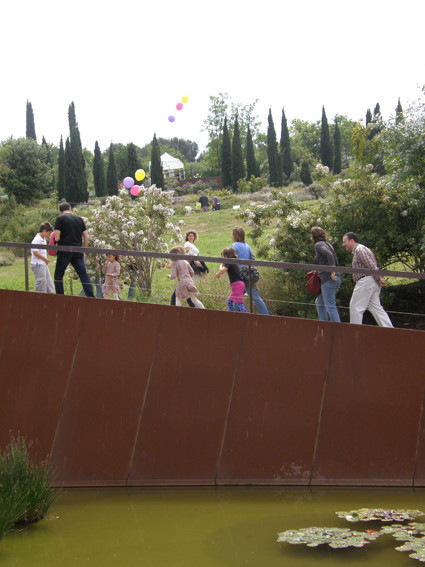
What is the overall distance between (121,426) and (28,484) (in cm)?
194

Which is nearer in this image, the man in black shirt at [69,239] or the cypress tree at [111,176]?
the man in black shirt at [69,239]

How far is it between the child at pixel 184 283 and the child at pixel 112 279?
0.70m

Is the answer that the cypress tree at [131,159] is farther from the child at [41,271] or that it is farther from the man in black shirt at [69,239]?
the child at [41,271]

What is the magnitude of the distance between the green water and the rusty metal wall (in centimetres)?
27

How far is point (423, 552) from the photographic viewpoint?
19.3 ft

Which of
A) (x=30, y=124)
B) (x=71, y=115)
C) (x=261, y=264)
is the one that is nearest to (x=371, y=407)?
(x=261, y=264)

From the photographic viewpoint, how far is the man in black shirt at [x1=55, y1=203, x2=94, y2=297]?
952cm

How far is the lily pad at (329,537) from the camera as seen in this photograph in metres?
6.26

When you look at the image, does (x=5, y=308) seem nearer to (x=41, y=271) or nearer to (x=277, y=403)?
(x=41, y=271)

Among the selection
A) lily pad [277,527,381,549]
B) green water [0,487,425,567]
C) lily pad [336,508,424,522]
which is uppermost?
lily pad [336,508,424,522]

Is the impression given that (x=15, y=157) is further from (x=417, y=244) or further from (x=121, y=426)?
(x=121, y=426)

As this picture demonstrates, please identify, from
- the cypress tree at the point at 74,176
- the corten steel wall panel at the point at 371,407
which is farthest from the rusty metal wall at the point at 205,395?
the cypress tree at the point at 74,176

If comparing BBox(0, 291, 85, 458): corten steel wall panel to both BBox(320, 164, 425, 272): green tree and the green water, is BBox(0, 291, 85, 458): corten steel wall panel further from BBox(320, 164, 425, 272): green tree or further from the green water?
BBox(320, 164, 425, 272): green tree

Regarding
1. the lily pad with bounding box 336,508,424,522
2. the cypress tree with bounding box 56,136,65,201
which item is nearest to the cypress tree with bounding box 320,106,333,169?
the cypress tree with bounding box 56,136,65,201
